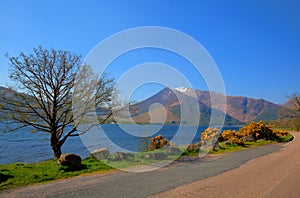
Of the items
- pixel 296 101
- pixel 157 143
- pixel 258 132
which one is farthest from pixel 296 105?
pixel 157 143

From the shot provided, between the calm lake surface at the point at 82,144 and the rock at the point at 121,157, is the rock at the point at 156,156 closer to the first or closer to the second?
the rock at the point at 121,157

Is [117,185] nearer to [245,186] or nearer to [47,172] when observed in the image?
[47,172]

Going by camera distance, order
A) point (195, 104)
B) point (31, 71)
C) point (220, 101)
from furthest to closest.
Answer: point (195, 104) → point (220, 101) → point (31, 71)

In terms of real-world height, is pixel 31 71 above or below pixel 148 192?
above

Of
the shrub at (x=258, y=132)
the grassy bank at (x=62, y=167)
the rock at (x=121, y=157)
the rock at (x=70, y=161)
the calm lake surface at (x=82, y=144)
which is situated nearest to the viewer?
the grassy bank at (x=62, y=167)

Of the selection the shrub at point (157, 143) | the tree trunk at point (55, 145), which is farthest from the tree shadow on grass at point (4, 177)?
the shrub at point (157, 143)

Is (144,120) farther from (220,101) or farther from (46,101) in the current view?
(46,101)

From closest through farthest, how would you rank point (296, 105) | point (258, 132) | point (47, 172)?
point (47, 172) < point (258, 132) < point (296, 105)

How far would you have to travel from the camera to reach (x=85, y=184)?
32.8 feet

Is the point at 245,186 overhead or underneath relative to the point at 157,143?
underneath

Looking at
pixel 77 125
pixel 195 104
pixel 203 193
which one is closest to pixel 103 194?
pixel 203 193

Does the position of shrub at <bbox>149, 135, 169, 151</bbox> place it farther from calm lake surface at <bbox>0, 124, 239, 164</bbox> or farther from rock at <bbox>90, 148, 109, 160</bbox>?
rock at <bbox>90, 148, 109, 160</bbox>

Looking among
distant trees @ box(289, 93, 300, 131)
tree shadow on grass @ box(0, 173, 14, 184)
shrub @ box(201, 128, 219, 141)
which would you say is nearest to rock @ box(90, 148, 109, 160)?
tree shadow on grass @ box(0, 173, 14, 184)

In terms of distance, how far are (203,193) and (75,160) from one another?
764 centimetres
